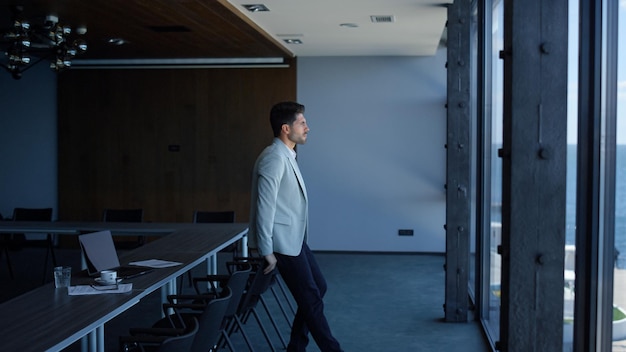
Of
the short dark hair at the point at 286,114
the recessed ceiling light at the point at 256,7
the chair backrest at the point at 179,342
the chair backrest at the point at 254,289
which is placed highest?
the recessed ceiling light at the point at 256,7

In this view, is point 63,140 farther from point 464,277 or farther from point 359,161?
point 464,277

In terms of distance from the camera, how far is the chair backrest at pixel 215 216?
24.9ft

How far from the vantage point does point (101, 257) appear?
163 inches

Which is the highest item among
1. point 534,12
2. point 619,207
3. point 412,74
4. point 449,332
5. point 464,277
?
point 412,74

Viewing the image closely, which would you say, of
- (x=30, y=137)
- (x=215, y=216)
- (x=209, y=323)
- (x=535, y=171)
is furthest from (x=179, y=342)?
(x=30, y=137)

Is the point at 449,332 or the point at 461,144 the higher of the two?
the point at 461,144

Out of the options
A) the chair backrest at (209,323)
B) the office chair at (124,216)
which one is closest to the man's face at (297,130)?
the chair backrest at (209,323)

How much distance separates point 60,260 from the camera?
9.30m

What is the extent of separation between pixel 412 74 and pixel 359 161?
1.43m

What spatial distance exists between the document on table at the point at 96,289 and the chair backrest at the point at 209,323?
1.94 ft

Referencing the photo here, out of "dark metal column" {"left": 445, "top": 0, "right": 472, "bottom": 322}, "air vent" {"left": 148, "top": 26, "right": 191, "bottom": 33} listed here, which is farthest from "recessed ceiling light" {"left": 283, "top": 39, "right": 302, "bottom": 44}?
"dark metal column" {"left": 445, "top": 0, "right": 472, "bottom": 322}

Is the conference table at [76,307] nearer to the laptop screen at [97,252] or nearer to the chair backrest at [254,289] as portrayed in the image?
the laptop screen at [97,252]

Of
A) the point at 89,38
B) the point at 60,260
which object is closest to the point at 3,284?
the point at 60,260

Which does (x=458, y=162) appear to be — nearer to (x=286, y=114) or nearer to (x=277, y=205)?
(x=286, y=114)
